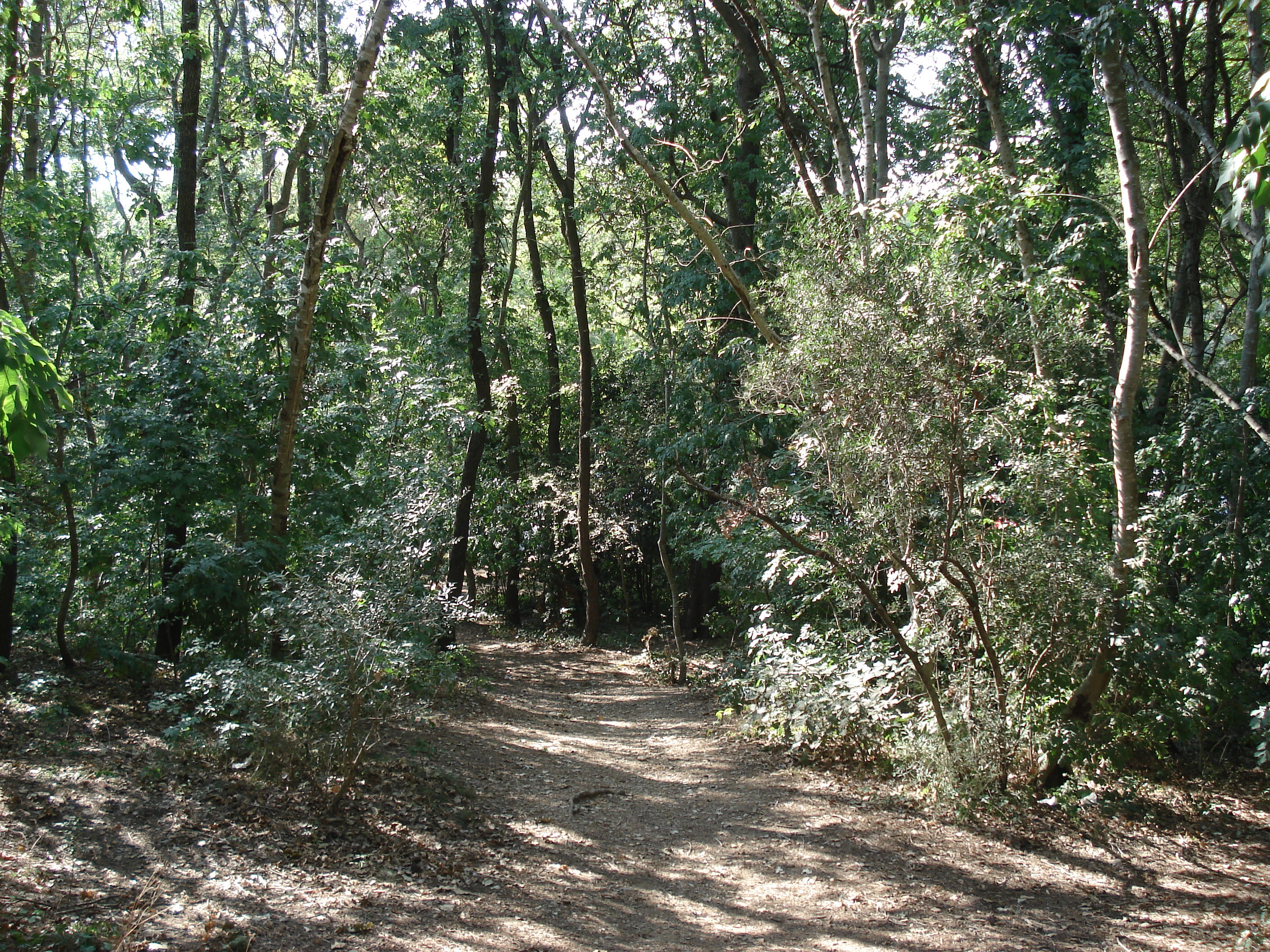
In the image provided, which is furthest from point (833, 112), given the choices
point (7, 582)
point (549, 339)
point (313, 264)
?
point (549, 339)

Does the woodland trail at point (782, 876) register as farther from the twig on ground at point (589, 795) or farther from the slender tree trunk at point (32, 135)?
the slender tree trunk at point (32, 135)

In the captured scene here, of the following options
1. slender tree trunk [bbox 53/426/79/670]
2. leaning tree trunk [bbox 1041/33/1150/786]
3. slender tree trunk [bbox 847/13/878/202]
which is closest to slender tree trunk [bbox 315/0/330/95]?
slender tree trunk [bbox 53/426/79/670]

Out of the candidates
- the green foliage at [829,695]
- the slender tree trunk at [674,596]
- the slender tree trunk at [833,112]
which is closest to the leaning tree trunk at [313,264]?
the slender tree trunk at [833,112]

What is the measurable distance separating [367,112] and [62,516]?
5.07 meters

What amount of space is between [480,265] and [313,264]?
6.79 m

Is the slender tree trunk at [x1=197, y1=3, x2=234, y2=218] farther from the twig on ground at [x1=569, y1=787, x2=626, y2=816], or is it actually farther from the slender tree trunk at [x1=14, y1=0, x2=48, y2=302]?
the twig on ground at [x1=569, y1=787, x2=626, y2=816]

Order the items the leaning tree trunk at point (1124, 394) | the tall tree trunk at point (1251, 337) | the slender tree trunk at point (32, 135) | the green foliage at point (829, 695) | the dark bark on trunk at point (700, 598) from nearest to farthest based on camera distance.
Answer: the leaning tree trunk at point (1124, 394) → the tall tree trunk at point (1251, 337) → the green foliage at point (829, 695) → the slender tree trunk at point (32, 135) → the dark bark on trunk at point (700, 598)

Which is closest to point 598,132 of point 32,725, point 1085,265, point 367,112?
point 367,112

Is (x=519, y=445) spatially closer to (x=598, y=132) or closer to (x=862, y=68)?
(x=598, y=132)

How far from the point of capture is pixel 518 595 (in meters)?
18.0

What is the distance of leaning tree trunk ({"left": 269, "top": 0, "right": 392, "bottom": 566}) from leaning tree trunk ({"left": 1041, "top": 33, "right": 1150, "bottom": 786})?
5319mm

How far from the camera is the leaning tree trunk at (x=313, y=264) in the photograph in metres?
6.41

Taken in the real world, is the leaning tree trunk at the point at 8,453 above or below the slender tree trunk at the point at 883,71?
below

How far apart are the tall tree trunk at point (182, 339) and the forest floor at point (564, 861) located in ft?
3.05
